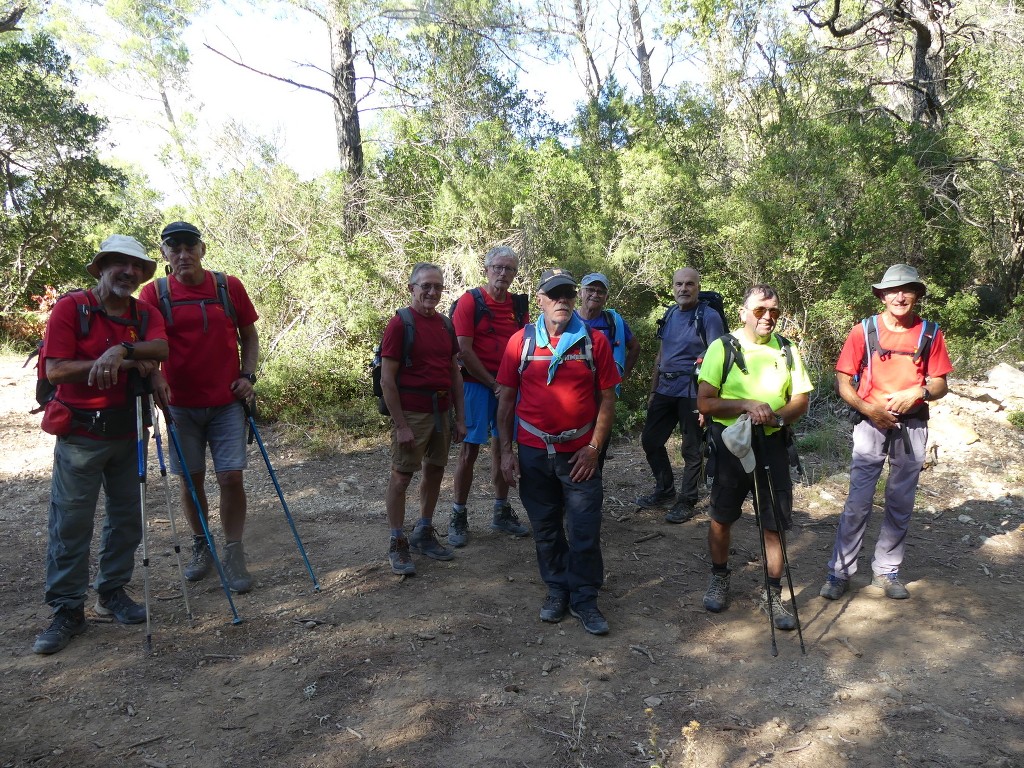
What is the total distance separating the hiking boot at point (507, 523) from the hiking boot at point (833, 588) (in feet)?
6.85

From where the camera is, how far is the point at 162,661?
3723 mm

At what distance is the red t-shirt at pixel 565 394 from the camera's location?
13.2 ft

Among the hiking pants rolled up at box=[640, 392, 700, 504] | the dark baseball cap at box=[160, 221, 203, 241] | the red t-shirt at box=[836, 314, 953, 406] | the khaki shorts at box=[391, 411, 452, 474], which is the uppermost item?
the dark baseball cap at box=[160, 221, 203, 241]

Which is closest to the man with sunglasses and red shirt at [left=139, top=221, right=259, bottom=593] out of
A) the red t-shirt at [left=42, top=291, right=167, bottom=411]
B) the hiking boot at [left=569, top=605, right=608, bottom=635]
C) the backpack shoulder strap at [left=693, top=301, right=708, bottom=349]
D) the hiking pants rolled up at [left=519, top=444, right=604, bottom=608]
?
the red t-shirt at [left=42, top=291, right=167, bottom=411]

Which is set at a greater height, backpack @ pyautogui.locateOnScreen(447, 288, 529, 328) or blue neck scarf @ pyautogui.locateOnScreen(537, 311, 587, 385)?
backpack @ pyautogui.locateOnScreen(447, 288, 529, 328)

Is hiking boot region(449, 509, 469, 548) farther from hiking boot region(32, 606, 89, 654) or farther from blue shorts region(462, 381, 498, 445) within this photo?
hiking boot region(32, 606, 89, 654)

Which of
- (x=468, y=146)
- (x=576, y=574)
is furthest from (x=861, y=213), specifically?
(x=576, y=574)

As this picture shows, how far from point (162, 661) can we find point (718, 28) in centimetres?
1445

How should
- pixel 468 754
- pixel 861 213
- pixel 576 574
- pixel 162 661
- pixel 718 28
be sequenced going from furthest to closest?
→ 1. pixel 718 28
2. pixel 861 213
3. pixel 576 574
4. pixel 162 661
5. pixel 468 754

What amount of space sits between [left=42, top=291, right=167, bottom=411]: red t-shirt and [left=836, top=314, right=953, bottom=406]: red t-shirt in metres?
4.20

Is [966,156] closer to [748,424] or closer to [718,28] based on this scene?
[718,28]

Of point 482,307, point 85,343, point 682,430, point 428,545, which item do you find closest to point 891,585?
point 682,430

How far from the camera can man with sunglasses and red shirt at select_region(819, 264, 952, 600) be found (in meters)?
4.36

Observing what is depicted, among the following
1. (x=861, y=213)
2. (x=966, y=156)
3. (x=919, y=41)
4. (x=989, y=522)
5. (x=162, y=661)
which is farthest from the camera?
(x=919, y=41)
